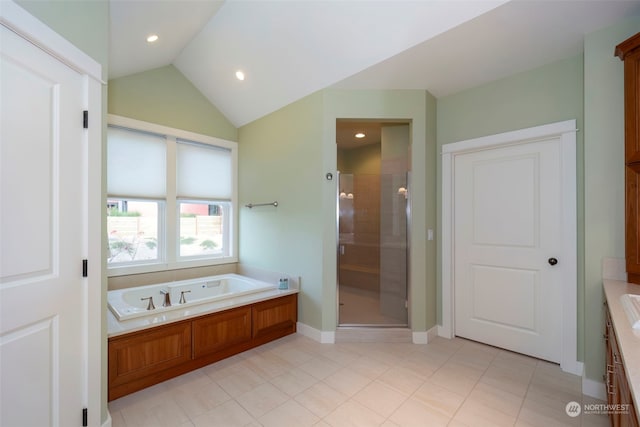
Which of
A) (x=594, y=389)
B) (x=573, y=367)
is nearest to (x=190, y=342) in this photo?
(x=594, y=389)

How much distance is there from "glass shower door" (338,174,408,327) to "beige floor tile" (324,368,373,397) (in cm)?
71

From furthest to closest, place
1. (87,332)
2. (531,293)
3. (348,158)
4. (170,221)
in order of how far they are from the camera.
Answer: (348,158) → (170,221) → (531,293) → (87,332)

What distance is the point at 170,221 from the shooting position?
343 centimetres

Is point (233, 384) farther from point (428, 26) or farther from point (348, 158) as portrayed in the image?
point (348, 158)

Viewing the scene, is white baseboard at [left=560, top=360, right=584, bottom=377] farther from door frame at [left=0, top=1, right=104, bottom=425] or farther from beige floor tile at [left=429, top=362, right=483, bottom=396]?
door frame at [left=0, top=1, right=104, bottom=425]

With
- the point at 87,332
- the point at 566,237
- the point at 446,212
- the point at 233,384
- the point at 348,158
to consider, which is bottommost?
the point at 233,384

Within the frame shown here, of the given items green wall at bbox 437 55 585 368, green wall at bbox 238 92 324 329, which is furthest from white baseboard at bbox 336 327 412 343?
green wall at bbox 437 55 585 368

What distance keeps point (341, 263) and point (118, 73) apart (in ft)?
10.4

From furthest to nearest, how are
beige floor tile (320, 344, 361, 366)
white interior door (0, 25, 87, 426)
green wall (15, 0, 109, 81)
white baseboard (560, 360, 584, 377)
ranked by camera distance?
1. beige floor tile (320, 344, 361, 366)
2. white baseboard (560, 360, 584, 377)
3. green wall (15, 0, 109, 81)
4. white interior door (0, 25, 87, 426)

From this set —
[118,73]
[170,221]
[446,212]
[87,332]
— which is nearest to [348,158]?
[446,212]

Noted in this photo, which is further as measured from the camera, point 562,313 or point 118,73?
point 118,73

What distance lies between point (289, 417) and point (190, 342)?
107 cm

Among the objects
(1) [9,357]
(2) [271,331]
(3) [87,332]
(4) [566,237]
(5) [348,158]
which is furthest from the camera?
(5) [348,158]

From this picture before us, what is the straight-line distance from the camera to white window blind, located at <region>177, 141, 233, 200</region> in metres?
3.57
